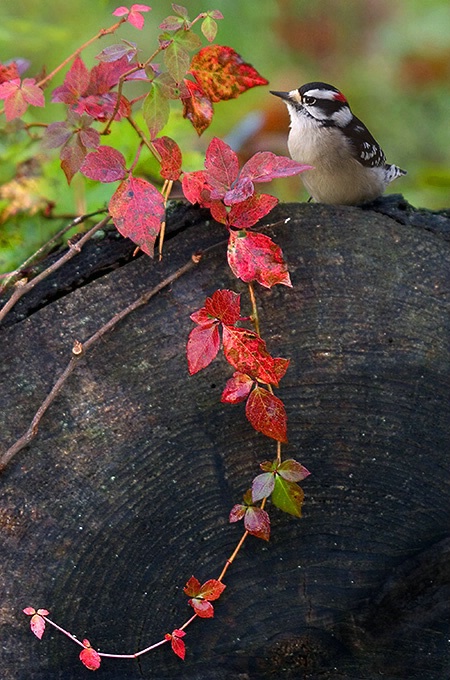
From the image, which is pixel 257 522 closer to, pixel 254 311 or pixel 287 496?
pixel 287 496

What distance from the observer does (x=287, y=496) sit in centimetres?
175

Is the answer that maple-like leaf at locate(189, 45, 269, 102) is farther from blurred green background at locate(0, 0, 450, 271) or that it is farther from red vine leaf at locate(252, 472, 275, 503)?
blurred green background at locate(0, 0, 450, 271)

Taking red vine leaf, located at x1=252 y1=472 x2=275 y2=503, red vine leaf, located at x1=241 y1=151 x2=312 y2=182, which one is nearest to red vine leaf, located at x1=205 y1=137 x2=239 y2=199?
red vine leaf, located at x1=241 y1=151 x2=312 y2=182

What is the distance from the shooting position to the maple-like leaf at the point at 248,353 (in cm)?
168

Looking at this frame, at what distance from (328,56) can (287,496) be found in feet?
17.8

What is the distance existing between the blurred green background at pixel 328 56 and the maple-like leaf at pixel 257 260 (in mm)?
2101

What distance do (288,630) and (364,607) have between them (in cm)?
18

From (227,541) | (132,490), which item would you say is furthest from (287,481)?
A: (132,490)

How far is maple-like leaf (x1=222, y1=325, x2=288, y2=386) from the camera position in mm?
1683

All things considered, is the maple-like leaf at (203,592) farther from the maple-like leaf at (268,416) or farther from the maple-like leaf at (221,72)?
the maple-like leaf at (221,72)

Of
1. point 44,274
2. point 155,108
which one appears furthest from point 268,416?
point 155,108

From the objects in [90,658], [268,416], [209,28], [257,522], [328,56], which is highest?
[209,28]

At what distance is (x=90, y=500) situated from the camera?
177 centimetres

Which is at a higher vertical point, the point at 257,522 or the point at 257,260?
the point at 257,260
